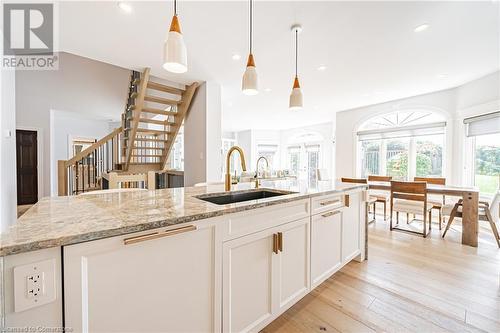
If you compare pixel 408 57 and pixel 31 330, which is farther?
pixel 408 57

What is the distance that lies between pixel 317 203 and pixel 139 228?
1.29m

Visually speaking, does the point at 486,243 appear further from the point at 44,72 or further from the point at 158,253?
the point at 44,72

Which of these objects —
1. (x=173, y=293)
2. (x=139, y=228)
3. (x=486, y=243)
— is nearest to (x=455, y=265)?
(x=486, y=243)

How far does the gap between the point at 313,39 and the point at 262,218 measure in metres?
2.35

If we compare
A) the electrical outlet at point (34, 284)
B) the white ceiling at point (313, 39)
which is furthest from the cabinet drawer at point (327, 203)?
the white ceiling at point (313, 39)

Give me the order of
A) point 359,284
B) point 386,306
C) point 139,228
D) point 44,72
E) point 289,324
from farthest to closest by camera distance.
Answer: point 44,72
point 359,284
point 386,306
point 289,324
point 139,228

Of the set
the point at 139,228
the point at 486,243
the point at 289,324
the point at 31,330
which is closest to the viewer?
the point at 31,330

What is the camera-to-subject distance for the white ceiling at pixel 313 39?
2086 mm

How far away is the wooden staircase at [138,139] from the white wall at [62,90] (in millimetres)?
1052

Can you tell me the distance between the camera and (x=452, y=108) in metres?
4.34

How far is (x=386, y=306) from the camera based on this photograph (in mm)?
1636

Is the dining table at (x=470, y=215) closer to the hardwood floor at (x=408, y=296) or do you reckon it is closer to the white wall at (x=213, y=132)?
the hardwood floor at (x=408, y=296)

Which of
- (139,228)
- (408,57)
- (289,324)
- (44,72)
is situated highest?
(44,72)

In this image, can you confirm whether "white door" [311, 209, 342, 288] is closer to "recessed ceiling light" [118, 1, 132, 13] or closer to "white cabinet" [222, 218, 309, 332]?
"white cabinet" [222, 218, 309, 332]
